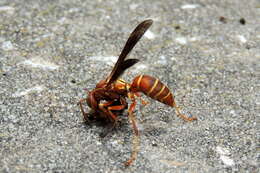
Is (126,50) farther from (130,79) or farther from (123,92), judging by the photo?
(130,79)

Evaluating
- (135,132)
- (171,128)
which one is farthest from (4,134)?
(171,128)

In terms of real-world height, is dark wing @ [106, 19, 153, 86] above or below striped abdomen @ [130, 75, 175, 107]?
above

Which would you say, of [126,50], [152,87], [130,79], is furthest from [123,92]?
[130,79]

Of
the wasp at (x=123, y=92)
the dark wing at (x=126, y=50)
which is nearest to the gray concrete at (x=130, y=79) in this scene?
the wasp at (x=123, y=92)

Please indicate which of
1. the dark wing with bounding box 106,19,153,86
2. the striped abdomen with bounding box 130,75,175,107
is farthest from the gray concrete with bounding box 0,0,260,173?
the dark wing with bounding box 106,19,153,86

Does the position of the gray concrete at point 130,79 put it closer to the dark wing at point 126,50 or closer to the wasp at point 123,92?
the wasp at point 123,92

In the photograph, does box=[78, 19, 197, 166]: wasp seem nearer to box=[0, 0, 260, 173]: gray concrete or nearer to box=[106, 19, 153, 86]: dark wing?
box=[106, 19, 153, 86]: dark wing
